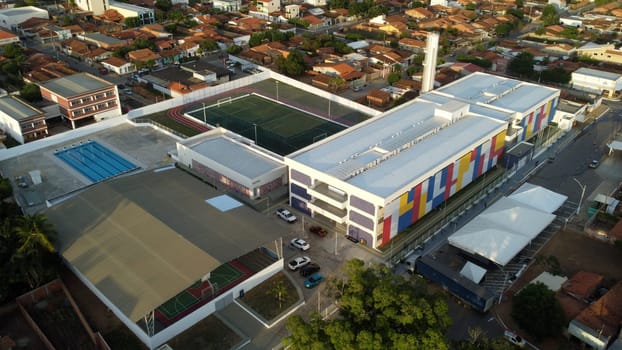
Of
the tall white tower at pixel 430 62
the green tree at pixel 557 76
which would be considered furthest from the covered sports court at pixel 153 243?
the green tree at pixel 557 76

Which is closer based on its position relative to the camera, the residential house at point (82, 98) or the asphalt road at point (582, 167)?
the asphalt road at point (582, 167)

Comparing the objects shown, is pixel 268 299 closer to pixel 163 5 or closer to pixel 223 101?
pixel 223 101

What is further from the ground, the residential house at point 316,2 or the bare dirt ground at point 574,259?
the residential house at point 316,2

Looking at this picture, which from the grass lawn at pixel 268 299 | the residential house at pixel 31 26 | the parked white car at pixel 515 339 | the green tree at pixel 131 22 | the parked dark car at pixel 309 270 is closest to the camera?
the parked white car at pixel 515 339

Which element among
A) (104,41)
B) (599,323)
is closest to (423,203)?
(599,323)

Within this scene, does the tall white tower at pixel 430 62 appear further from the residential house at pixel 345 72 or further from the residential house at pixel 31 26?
the residential house at pixel 31 26

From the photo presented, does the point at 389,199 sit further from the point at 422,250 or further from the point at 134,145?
the point at 134,145

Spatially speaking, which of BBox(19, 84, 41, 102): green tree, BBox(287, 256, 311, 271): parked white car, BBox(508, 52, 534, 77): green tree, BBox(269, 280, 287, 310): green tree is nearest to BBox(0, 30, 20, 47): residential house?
BBox(19, 84, 41, 102): green tree

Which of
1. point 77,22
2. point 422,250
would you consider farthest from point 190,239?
point 77,22
